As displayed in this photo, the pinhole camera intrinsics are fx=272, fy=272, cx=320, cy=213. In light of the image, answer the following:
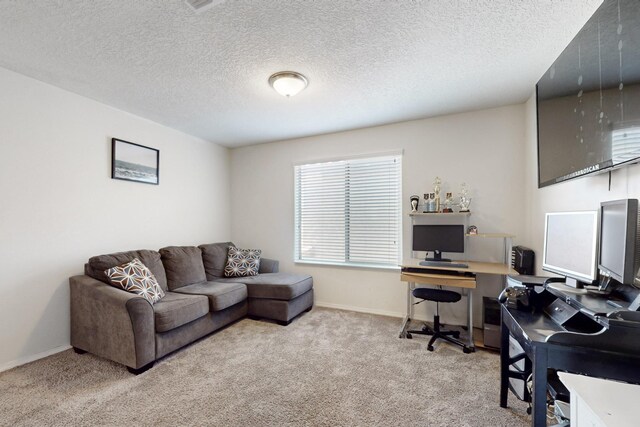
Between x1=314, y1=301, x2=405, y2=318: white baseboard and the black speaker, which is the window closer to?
x1=314, y1=301, x2=405, y2=318: white baseboard

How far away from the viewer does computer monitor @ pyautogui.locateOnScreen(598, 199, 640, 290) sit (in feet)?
3.95

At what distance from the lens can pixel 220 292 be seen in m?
2.97

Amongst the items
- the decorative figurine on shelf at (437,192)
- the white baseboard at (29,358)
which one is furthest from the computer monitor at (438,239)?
the white baseboard at (29,358)

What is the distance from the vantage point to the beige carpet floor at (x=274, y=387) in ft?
5.59

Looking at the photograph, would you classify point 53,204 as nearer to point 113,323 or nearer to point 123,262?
point 123,262

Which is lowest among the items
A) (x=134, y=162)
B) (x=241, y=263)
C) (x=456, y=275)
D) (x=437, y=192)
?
(x=241, y=263)

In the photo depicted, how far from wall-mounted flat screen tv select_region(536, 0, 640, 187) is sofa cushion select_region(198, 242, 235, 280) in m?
3.76

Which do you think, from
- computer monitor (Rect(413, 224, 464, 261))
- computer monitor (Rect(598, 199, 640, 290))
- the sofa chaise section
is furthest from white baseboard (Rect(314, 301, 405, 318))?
computer monitor (Rect(598, 199, 640, 290))

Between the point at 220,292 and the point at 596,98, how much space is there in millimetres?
3351

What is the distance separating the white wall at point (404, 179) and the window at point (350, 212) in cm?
13

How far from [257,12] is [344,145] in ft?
7.65

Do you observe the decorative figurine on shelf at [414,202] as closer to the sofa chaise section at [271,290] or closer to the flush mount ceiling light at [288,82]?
the sofa chaise section at [271,290]

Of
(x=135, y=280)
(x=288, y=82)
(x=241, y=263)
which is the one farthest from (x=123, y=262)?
(x=288, y=82)

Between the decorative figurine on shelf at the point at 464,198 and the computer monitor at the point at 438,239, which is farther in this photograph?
the decorative figurine on shelf at the point at 464,198
